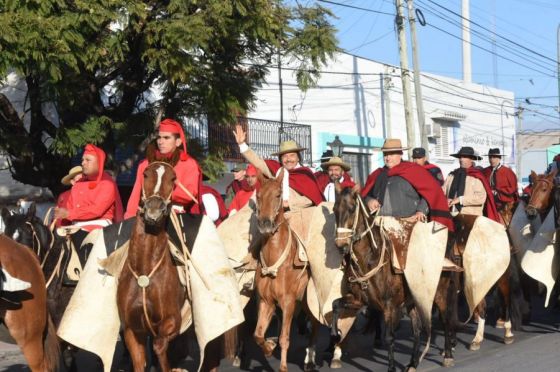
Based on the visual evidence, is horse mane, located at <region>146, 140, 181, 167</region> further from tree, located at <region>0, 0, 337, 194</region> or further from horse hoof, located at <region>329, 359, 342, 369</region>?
tree, located at <region>0, 0, 337, 194</region>

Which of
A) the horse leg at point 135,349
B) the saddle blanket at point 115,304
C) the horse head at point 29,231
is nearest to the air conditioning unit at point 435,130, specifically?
the horse head at point 29,231

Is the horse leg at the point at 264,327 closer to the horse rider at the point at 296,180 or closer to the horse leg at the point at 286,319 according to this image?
the horse leg at the point at 286,319

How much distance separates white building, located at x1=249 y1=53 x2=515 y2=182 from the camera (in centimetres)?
3058

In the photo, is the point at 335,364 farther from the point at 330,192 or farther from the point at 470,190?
the point at 330,192

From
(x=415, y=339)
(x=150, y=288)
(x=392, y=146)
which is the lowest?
(x=415, y=339)

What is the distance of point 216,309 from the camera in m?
8.45

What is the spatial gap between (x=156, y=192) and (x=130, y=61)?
8.95 metres

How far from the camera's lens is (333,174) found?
46.3ft

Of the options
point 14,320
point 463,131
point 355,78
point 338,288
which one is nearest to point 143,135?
point 338,288

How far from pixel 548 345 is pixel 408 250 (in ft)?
8.55

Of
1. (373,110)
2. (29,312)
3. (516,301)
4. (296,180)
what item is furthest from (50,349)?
(373,110)

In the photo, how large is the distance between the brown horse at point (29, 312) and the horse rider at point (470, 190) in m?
6.54

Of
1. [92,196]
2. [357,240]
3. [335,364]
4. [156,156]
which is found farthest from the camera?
[335,364]

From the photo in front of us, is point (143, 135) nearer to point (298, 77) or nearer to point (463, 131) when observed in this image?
point (298, 77)
